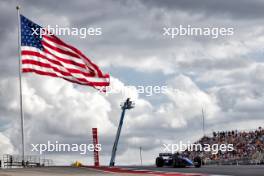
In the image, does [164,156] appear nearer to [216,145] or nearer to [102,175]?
[102,175]

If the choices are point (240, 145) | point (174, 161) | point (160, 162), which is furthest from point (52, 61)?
point (240, 145)

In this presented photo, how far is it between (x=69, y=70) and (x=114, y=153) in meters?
69.5

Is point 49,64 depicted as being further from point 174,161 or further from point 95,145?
point 95,145

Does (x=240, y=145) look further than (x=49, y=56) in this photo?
Yes

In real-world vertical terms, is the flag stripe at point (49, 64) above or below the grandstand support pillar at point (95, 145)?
above

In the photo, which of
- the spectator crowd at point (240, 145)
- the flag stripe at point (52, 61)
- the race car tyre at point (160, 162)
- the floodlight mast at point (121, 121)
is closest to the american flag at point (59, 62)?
the flag stripe at point (52, 61)

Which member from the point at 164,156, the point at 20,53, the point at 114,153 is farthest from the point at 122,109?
the point at 20,53

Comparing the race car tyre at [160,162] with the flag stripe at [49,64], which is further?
the race car tyre at [160,162]

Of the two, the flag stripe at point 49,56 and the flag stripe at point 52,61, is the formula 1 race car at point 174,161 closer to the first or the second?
the flag stripe at point 52,61

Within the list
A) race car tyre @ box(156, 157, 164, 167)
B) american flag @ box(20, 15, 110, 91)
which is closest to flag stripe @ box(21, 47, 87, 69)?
american flag @ box(20, 15, 110, 91)

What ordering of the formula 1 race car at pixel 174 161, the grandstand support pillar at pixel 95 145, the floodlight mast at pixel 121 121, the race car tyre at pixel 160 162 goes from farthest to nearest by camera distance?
1. the floodlight mast at pixel 121 121
2. the grandstand support pillar at pixel 95 145
3. the race car tyre at pixel 160 162
4. the formula 1 race car at pixel 174 161

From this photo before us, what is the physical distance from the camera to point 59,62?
28797mm

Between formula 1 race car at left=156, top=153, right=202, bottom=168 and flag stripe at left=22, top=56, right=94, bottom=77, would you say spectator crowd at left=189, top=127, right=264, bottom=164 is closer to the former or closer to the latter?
formula 1 race car at left=156, top=153, right=202, bottom=168

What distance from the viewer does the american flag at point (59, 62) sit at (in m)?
28.6
